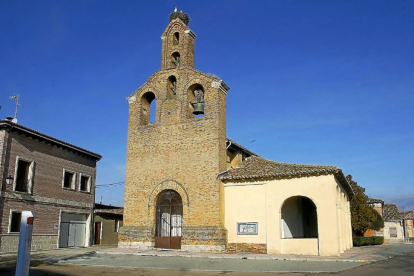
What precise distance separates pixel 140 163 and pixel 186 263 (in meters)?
8.83

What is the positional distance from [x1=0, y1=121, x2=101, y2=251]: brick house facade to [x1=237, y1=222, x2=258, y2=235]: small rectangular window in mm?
11759

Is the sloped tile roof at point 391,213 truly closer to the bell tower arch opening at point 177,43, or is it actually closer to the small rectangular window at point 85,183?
the bell tower arch opening at point 177,43

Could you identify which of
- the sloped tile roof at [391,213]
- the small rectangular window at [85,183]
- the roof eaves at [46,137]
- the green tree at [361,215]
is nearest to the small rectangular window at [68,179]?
the small rectangular window at [85,183]

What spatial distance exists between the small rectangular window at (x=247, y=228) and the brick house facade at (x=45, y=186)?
11.8 meters

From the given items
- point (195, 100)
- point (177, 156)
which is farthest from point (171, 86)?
point (177, 156)

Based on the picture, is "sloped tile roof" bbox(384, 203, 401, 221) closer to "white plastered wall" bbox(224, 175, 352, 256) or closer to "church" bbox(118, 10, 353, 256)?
"church" bbox(118, 10, 353, 256)

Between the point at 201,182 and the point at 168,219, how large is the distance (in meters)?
3.21

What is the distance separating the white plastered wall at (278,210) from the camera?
17839 millimetres

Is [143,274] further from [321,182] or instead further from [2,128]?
[2,128]

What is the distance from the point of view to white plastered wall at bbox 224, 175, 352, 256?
58.5 ft

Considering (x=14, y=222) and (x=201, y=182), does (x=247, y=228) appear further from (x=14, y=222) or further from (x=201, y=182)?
(x=14, y=222)

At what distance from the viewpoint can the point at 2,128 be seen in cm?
2009

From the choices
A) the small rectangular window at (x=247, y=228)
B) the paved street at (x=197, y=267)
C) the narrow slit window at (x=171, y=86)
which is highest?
the narrow slit window at (x=171, y=86)

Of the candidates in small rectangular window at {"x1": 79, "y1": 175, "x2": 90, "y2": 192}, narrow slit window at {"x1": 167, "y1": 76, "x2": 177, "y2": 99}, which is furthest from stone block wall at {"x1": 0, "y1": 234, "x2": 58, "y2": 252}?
narrow slit window at {"x1": 167, "y1": 76, "x2": 177, "y2": 99}
